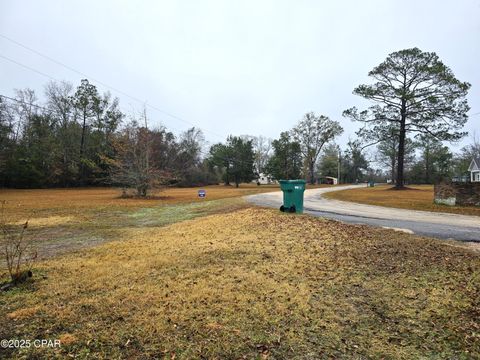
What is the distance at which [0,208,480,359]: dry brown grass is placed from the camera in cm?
257

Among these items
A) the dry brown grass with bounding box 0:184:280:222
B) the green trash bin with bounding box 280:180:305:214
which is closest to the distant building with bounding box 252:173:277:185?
the dry brown grass with bounding box 0:184:280:222

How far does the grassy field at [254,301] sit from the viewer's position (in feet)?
8.43

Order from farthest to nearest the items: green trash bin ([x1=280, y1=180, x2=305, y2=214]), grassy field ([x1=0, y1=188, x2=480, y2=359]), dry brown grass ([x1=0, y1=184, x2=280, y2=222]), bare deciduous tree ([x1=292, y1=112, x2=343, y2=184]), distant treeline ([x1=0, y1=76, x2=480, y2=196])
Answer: bare deciduous tree ([x1=292, y1=112, x2=343, y2=184]) < distant treeline ([x1=0, y1=76, x2=480, y2=196]) < dry brown grass ([x1=0, y1=184, x2=280, y2=222]) < green trash bin ([x1=280, y1=180, x2=305, y2=214]) < grassy field ([x1=0, y1=188, x2=480, y2=359])

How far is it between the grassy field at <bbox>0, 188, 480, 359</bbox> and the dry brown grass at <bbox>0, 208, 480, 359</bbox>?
1 centimetres

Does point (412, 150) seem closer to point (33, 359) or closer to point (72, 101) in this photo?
point (72, 101)

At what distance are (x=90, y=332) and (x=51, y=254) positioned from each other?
12.3ft

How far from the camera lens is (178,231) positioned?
25.3ft

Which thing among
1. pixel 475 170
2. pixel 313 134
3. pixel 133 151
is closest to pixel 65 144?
pixel 133 151

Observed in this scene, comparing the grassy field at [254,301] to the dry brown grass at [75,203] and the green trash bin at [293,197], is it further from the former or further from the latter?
the dry brown grass at [75,203]

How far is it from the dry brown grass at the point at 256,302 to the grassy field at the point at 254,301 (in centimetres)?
1

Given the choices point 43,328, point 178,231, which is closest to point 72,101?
point 178,231

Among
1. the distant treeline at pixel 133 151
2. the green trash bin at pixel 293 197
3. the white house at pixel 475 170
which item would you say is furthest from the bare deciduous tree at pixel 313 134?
the green trash bin at pixel 293 197

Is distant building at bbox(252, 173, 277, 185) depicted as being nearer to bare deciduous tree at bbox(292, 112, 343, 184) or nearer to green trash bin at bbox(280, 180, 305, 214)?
bare deciduous tree at bbox(292, 112, 343, 184)

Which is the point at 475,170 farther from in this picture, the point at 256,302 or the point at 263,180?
the point at 256,302
